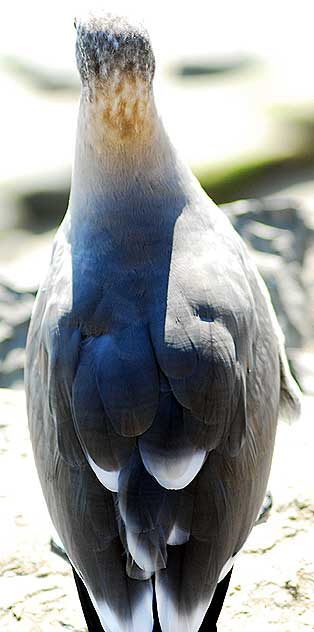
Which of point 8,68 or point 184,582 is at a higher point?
point 8,68

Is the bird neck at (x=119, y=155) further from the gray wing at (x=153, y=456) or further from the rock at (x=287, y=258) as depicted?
the rock at (x=287, y=258)

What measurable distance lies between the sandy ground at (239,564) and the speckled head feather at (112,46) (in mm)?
1312

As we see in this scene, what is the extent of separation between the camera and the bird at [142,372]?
7.69ft

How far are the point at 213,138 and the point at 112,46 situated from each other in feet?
13.7

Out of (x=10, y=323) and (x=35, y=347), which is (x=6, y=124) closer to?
(x=10, y=323)

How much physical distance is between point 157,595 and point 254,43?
18.6 feet

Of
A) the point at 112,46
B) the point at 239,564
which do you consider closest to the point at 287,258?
the point at 239,564

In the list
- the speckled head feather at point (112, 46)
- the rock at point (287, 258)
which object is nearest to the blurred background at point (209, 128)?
the rock at point (287, 258)

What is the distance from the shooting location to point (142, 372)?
2.38 metres

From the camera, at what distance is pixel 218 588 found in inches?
101

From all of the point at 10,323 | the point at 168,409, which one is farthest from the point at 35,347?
the point at 10,323

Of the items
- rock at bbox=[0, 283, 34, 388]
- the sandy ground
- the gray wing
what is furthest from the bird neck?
rock at bbox=[0, 283, 34, 388]

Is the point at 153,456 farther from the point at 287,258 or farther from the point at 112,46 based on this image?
the point at 287,258

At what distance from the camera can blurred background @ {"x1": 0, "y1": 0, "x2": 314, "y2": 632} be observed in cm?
466
